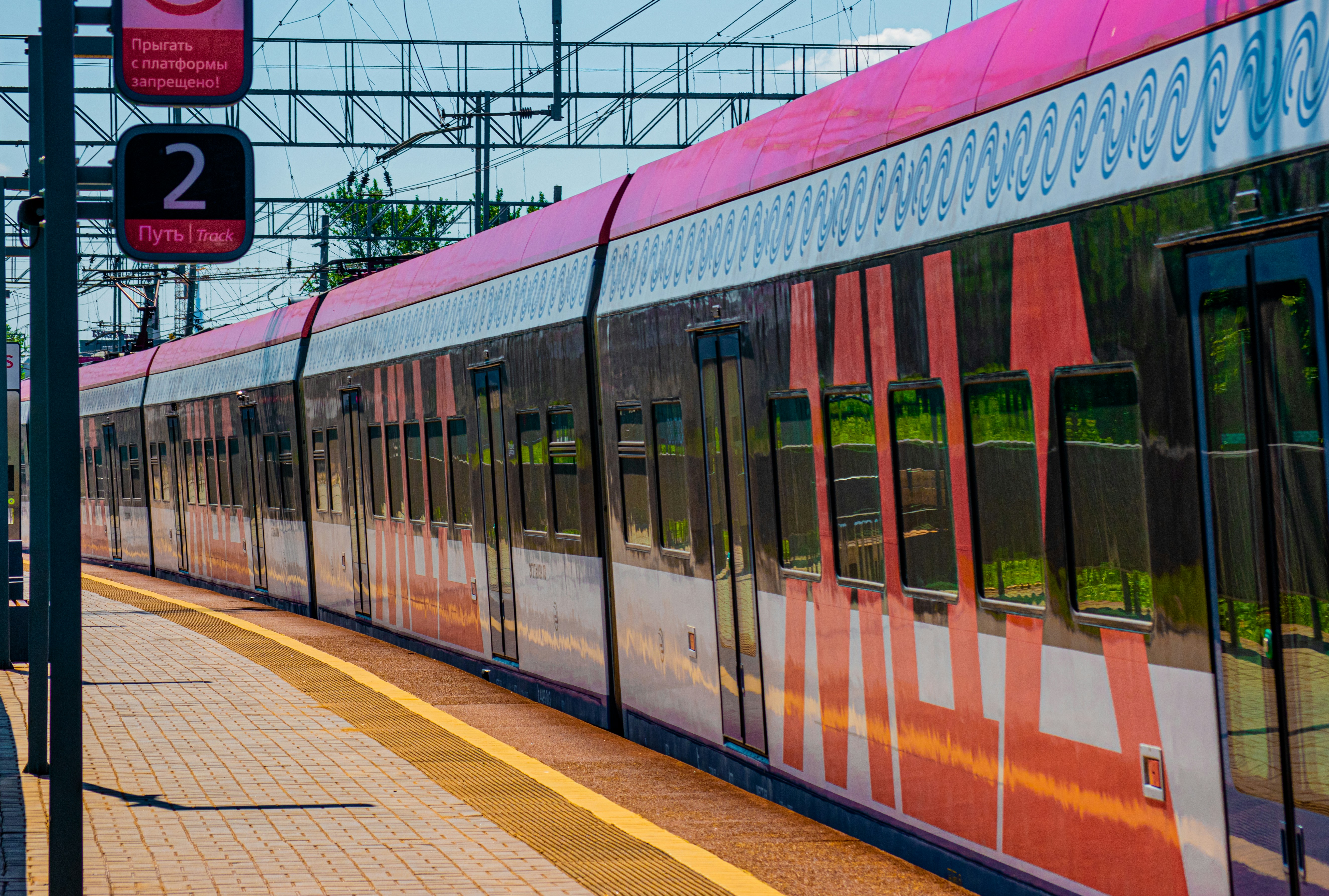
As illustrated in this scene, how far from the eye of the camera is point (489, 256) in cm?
1373

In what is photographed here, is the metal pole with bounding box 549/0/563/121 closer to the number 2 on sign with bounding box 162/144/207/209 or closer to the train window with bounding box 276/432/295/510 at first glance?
the train window with bounding box 276/432/295/510

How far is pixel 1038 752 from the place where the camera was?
5.94 meters

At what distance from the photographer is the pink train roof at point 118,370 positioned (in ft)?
100

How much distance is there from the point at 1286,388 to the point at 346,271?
1846 centimetres

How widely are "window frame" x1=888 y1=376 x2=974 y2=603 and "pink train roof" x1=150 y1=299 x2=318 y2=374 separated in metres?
14.2

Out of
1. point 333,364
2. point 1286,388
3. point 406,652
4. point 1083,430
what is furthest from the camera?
point 333,364

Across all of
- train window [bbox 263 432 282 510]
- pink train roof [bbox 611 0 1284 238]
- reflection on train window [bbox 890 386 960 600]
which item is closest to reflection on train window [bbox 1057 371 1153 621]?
reflection on train window [bbox 890 386 960 600]

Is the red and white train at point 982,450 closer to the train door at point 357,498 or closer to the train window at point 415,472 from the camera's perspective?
the train window at point 415,472

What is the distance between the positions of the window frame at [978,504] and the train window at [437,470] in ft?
29.6

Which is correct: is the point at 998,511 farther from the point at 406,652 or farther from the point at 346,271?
the point at 346,271

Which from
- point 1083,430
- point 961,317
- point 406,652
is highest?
point 961,317

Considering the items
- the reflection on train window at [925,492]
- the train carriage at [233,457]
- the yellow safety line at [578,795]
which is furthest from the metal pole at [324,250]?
the reflection on train window at [925,492]

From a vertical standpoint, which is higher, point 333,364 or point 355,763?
point 333,364

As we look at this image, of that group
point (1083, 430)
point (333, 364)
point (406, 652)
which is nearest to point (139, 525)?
point (333, 364)
